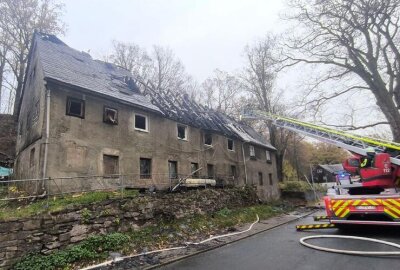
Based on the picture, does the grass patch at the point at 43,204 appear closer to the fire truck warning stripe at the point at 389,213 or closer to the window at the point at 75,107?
the window at the point at 75,107

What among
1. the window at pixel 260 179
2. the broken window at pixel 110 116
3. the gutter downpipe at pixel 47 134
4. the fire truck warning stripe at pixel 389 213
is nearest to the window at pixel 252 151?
the window at pixel 260 179

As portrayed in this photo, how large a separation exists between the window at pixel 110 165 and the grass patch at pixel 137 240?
164 inches

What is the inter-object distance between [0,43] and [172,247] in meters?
26.2

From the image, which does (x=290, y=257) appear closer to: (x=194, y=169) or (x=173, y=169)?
(x=173, y=169)

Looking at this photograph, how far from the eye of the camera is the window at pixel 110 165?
14.0 m

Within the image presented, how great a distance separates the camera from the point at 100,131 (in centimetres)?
1416

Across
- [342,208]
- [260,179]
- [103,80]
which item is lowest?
[342,208]

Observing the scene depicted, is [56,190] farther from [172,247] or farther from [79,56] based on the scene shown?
[79,56]

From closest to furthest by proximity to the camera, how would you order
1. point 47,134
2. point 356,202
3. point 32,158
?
point 356,202
point 47,134
point 32,158

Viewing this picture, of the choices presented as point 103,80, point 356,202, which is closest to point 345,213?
point 356,202

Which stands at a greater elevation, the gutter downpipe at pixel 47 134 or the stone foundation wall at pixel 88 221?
the gutter downpipe at pixel 47 134

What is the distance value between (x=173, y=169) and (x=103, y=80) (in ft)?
23.0

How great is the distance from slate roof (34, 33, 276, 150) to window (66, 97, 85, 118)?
0.79 m

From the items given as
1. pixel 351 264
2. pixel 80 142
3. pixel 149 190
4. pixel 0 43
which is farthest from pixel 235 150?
pixel 0 43
